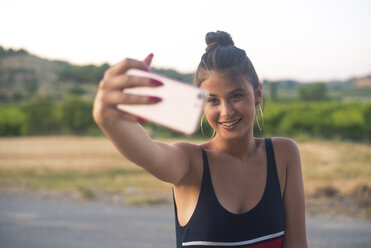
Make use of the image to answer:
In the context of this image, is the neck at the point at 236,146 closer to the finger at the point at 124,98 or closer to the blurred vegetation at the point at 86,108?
the finger at the point at 124,98

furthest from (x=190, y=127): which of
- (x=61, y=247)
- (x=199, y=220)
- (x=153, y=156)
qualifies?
(x=61, y=247)

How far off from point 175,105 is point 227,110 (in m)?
0.57

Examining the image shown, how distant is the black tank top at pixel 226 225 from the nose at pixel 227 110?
26cm

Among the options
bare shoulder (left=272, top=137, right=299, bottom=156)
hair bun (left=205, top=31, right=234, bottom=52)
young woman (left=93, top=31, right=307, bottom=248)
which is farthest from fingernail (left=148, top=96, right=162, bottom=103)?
bare shoulder (left=272, top=137, right=299, bottom=156)

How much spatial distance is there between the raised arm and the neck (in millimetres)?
413

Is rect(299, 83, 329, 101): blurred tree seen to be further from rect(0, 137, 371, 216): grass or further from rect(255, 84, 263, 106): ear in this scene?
rect(255, 84, 263, 106): ear

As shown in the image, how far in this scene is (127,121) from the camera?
104 centimetres

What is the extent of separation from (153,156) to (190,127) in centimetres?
37

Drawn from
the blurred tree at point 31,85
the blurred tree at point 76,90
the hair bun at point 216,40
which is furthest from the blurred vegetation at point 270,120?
the hair bun at point 216,40

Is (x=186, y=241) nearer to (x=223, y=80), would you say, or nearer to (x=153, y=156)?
(x=153, y=156)

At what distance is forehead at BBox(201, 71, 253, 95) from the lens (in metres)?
1.51

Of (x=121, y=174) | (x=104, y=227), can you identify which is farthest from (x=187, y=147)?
(x=121, y=174)

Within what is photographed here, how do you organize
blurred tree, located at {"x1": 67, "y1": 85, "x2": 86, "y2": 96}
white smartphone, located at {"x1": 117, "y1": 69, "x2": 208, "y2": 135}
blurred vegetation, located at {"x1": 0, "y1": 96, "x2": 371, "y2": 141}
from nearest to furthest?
1. white smartphone, located at {"x1": 117, "y1": 69, "x2": 208, "y2": 135}
2. blurred vegetation, located at {"x1": 0, "y1": 96, "x2": 371, "y2": 141}
3. blurred tree, located at {"x1": 67, "y1": 85, "x2": 86, "y2": 96}

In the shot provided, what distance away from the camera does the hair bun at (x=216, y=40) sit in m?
1.68
